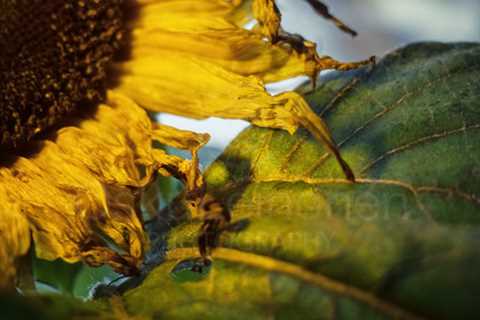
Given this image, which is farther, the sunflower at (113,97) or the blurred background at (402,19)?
the blurred background at (402,19)

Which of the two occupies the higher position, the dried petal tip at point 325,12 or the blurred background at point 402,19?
the dried petal tip at point 325,12

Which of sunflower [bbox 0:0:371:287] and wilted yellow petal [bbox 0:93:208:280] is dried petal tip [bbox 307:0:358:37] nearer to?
sunflower [bbox 0:0:371:287]

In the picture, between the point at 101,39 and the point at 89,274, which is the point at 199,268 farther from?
the point at 101,39

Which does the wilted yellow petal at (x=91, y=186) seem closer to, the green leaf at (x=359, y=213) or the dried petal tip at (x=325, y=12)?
the green leaf at (x=359, y=213)

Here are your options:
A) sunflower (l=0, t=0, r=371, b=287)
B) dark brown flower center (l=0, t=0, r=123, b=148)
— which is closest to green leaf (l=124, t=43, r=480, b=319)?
sunflower (l=0, t=0, r=371, b=287)

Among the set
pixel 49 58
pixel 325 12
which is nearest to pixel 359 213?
pixel 325 12

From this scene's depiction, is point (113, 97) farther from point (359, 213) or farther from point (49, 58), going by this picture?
point (359, 213)

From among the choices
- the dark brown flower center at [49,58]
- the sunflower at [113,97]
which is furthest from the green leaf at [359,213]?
the dark brown flower center at [49,58]

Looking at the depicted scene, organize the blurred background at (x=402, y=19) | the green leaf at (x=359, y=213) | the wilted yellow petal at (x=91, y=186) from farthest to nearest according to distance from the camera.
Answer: the blurred background at (x=402, y=19)
the wilted yellow petal at (x=91, y=186)
the green leaf at (x=359, y=213)
